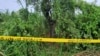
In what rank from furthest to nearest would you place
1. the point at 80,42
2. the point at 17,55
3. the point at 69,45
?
the point at 69,45 → the point at 80,42 → the point at 17,55

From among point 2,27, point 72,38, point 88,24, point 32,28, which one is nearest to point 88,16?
point 88,24

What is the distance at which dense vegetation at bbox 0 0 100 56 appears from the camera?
10.4m

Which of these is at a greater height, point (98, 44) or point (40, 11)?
point (40, 11)

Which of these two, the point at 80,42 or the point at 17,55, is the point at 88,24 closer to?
the point at 80,42

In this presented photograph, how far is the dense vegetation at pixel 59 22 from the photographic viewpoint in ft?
34.1

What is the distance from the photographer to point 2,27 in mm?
10719

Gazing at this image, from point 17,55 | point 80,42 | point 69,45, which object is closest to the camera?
point 17,55

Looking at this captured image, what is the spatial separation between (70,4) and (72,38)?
1112mm

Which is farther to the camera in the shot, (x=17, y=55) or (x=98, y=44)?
(x=98, y=44)

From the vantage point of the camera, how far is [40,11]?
11094mm

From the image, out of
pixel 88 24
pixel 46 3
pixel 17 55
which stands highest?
pixel 46 3

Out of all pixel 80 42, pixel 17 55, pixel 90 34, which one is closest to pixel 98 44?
pixel 90 34

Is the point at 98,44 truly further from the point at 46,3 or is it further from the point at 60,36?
the point at 46,3

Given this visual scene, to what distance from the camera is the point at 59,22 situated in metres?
10.8
